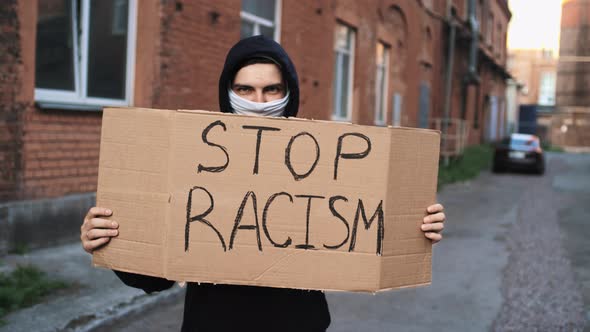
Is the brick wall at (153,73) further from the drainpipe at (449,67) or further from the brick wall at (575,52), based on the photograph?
the brick wall at (575,52)

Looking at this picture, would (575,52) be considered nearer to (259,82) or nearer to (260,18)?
(260,18)

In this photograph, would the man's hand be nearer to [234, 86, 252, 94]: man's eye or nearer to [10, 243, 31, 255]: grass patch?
[234, 86, 252, 94]: man's eye

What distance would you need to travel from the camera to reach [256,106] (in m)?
2.04

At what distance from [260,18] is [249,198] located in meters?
8.61

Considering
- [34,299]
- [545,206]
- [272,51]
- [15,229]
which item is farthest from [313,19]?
[272,51]

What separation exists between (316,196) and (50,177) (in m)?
5.29

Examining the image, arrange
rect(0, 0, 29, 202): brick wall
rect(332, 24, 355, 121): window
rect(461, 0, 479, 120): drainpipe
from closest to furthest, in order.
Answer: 1. rect(0, 0, 29, 202): brick wall
2. rect(332, 24, 355, 121): window
3. rect(461, 0, 479, 120): drainpipe

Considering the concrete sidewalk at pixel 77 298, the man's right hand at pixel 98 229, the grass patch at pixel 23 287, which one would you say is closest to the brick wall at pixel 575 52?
the concrete sidewalk at pixel 77 298

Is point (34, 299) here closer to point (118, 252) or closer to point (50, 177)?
point (50, 177)

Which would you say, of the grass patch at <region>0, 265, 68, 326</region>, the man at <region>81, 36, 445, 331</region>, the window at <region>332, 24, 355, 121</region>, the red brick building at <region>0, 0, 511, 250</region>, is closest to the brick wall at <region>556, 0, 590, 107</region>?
the window at <region>332, 24, 355, 121</region>

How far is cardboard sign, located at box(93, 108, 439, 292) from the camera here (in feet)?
6.27

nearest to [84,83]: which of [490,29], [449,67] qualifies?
[449,67]

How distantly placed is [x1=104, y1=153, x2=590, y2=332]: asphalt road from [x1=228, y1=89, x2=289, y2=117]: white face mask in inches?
116

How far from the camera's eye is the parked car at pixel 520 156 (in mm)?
20922
